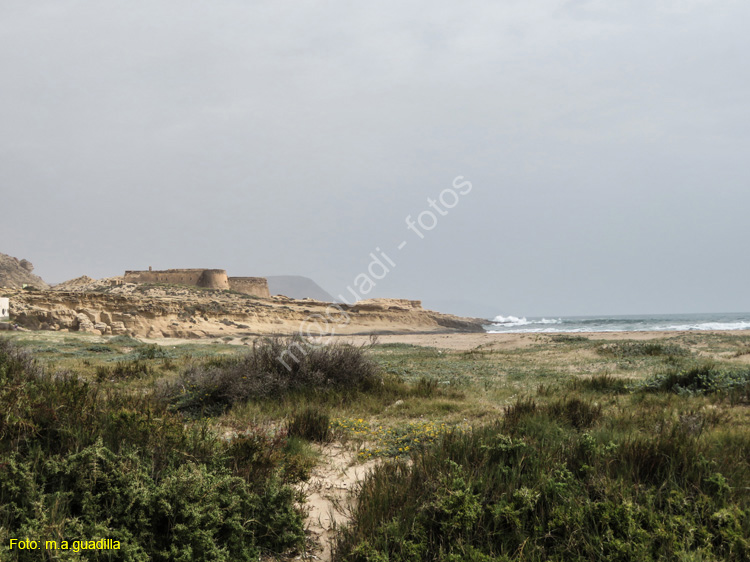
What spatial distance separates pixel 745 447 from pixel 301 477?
412cm

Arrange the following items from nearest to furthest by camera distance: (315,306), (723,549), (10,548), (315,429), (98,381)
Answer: (10,548), (723,549), (315,429), (98,381), (315,306)

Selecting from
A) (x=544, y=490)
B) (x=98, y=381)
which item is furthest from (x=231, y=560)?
(x=98, y=381)

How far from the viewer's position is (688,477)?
3.55 metres

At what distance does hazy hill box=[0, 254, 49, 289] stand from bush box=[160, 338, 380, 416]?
92.2 m

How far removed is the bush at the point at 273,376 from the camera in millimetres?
7355

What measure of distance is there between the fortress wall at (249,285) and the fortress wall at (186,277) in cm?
289

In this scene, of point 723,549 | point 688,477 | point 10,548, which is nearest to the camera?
point 10,548

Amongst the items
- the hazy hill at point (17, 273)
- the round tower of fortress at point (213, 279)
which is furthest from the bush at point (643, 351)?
the hazy hill at point (17, 273)

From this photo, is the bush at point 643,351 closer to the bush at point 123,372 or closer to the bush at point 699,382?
the bush at point 699,382

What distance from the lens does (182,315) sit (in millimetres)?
39531

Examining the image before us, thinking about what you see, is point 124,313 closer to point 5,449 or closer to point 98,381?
point 98,381

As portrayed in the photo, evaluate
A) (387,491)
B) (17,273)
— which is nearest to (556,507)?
(387,491)

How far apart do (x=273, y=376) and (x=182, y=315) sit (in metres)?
34.9

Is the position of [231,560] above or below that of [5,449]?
below
